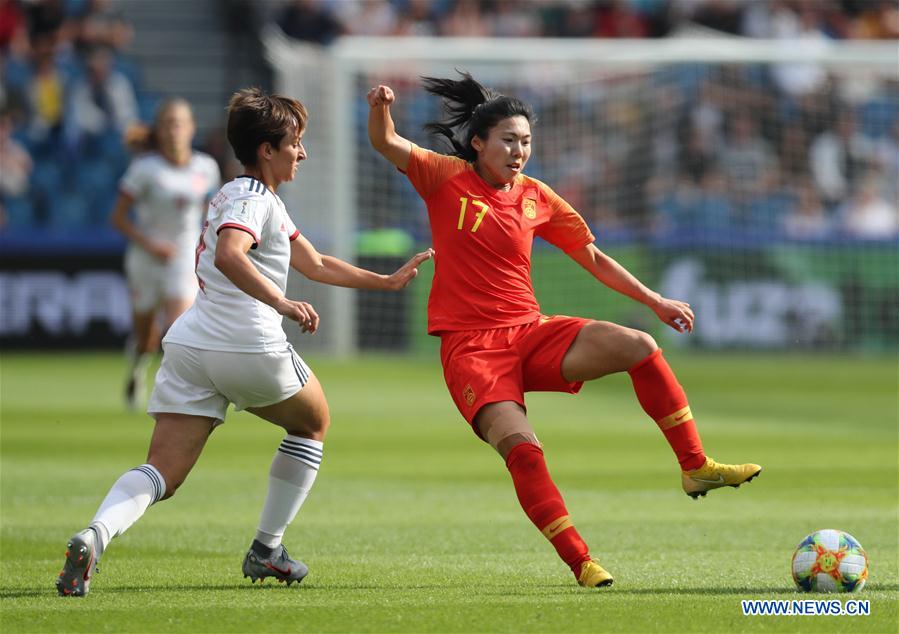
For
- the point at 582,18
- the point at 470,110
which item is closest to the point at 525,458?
the point at 470,110

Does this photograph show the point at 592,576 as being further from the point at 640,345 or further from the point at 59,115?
the point at 59,115

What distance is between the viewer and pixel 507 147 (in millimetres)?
6625

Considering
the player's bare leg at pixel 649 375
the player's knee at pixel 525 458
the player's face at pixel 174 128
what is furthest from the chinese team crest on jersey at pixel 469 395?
the player's face at pixel 174 128

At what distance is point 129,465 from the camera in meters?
10.7

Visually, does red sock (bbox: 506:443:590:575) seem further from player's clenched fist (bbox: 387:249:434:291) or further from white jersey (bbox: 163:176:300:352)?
white jersey (bbox: 163:176:300:352)

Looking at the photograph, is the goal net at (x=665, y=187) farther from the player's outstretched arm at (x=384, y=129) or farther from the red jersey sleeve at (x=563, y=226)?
the player's outstretched arm at (x=384, y=129)

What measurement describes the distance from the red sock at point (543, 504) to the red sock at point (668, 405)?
0.57 meters

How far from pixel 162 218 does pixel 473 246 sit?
7.85m

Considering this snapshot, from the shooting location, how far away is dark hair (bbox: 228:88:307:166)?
20.2 ft

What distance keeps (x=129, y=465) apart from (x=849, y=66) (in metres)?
14.5

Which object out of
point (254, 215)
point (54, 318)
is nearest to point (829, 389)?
point (54, 318)

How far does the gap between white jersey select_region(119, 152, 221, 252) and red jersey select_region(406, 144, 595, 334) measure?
23.9 ft

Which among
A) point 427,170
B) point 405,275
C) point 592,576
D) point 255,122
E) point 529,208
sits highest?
point 255,122

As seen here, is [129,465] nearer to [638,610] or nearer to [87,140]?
[638,610]
